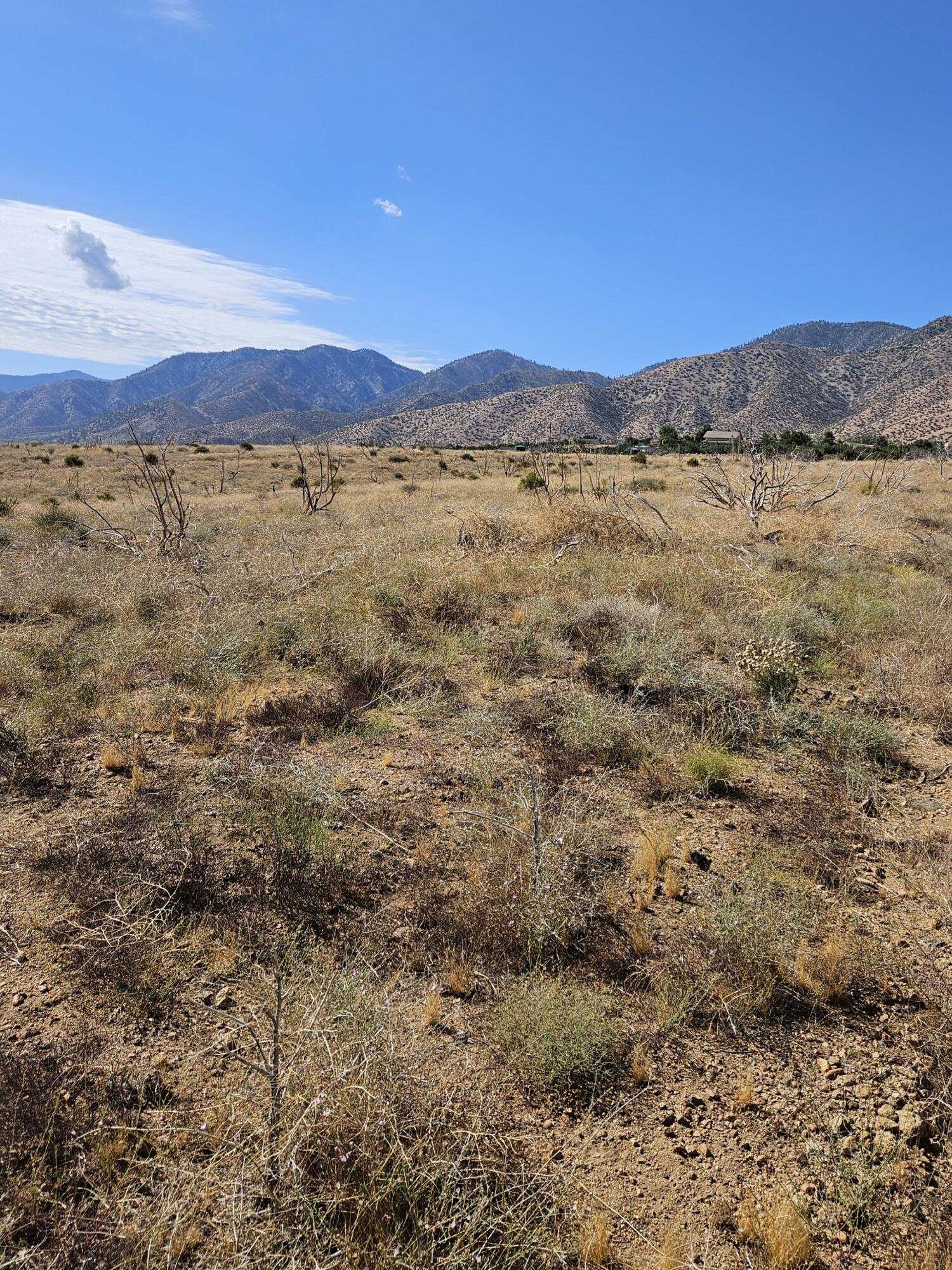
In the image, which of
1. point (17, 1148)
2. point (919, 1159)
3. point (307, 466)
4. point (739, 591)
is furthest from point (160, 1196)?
point (307, 466)

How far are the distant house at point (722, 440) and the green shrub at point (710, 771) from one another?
20.7 m

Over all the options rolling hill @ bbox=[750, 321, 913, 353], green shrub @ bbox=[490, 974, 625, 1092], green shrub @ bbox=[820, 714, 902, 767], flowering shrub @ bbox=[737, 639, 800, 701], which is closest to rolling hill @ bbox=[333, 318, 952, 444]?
rolling hill @ bbox=[750, 321, 913, 353]

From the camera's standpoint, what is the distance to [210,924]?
3.24 m

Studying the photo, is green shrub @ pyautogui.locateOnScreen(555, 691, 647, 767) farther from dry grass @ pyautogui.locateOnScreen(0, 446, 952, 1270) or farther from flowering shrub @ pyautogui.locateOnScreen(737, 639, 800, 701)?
flowering shrub @ pyautogui.locateOnScreen(737, 639, 800, 701)

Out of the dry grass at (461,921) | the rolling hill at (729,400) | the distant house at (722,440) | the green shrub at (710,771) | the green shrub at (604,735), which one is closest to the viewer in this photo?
the dry grass at (461,921)

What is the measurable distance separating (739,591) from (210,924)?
6938 millimetres

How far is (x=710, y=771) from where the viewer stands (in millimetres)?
4516

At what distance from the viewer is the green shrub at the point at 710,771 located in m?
4.51

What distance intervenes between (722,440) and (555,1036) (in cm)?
5050

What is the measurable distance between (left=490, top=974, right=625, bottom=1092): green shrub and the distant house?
75.7 feet

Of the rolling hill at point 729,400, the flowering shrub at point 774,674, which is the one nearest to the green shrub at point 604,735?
the flowering shrub at point 774,674

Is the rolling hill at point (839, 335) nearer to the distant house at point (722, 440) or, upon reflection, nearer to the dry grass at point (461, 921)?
the distant house at point (722, 440)

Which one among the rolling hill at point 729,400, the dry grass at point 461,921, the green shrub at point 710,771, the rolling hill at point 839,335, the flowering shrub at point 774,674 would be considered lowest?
the dry grass at point 461,921

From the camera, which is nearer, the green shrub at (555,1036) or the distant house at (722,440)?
the green shrub at (555,1036)
